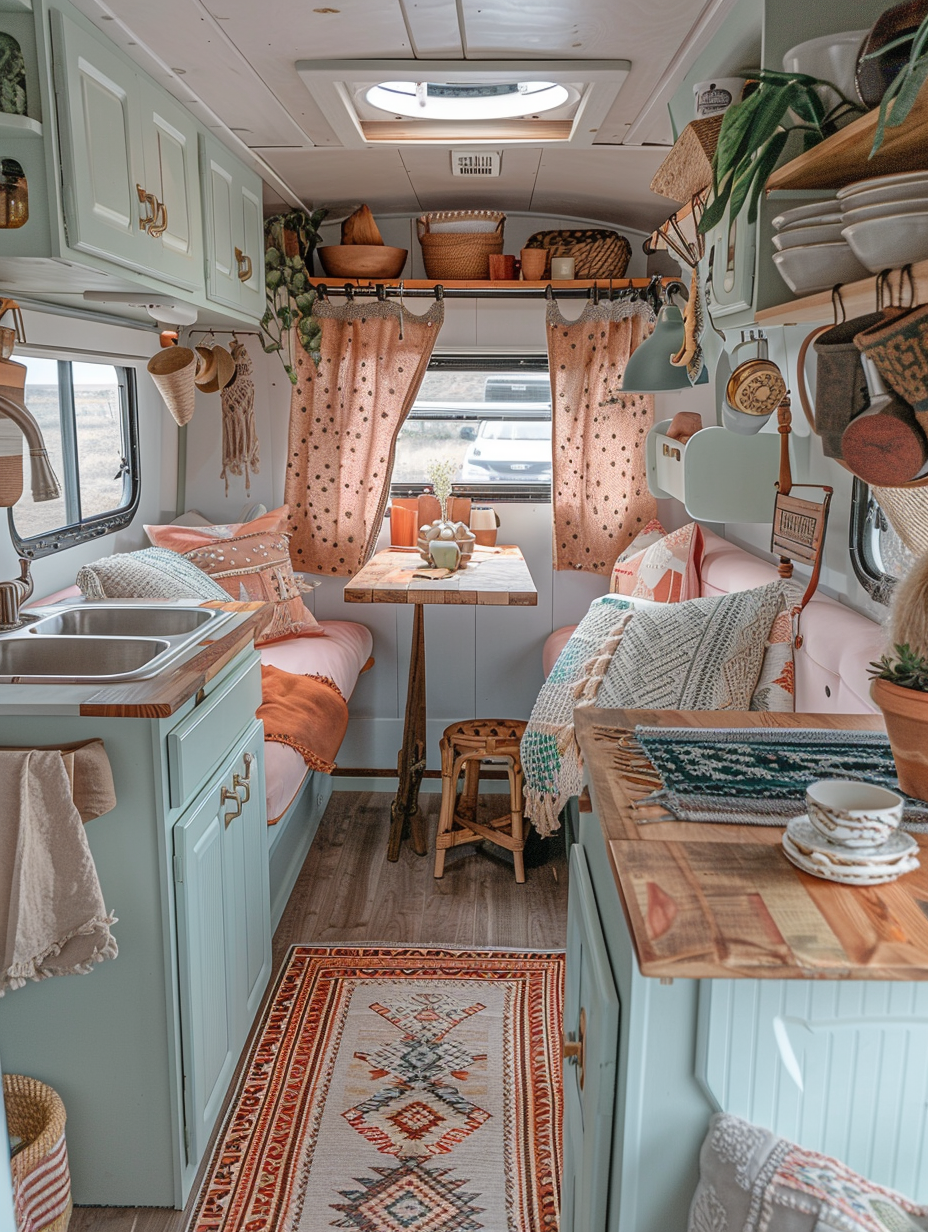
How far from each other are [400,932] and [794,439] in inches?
75.8

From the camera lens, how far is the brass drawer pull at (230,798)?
2.22 m

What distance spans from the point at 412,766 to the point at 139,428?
1703mm

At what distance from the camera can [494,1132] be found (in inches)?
91.0

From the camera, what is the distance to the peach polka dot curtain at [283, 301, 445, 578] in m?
4.18

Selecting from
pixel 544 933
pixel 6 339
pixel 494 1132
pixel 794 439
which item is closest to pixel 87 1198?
pixel 494 1132

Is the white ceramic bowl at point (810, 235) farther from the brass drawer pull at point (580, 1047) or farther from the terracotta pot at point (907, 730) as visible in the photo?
the brass drawer pull at point (580, 1047)

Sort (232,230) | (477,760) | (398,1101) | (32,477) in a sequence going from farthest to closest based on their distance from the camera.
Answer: (477,760) → (232,230) → (398,1101) → (32,477)

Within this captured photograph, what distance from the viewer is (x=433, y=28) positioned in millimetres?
2172

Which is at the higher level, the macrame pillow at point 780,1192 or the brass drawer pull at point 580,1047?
the macrame pillow at point 780,1192

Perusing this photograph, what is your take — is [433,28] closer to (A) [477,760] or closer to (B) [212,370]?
(B) [212,370]

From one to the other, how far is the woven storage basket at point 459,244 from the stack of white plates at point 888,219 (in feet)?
9.44

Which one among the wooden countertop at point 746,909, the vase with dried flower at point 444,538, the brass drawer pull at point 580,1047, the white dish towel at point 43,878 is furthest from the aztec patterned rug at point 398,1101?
the vase with dried flower at point 444,538

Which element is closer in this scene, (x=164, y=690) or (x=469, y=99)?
(x=164, y=690)

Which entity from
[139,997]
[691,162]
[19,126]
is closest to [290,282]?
[19,126]
